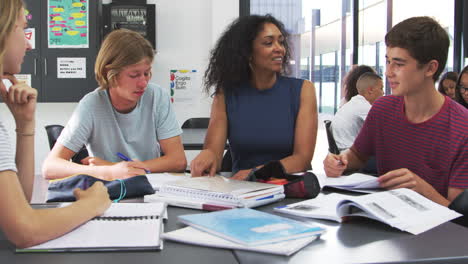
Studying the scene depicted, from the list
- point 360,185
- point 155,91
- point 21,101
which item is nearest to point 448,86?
point 155,91

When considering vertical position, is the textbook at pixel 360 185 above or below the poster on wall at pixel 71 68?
below

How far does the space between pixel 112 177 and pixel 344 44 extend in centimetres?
462

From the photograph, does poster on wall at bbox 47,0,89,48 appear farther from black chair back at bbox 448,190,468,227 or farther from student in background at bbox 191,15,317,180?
black chair back at bbox 448,190,468,227

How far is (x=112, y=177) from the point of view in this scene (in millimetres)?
1720

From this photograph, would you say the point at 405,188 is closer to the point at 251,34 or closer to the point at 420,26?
the point at 420,26

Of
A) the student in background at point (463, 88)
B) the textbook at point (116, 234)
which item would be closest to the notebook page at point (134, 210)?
the textbook at point (116, 234)

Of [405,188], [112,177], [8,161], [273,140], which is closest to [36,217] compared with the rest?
[8,161]

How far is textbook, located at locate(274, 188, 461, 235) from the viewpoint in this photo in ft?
3.60

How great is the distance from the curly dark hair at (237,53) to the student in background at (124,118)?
301mm

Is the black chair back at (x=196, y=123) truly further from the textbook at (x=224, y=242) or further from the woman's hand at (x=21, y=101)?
the textbook at (x=224, y=242)

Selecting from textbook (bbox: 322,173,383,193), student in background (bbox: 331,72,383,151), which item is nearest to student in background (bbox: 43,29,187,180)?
textbook (bbox: 322,173,383,193)

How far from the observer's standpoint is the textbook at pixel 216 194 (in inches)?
50.1

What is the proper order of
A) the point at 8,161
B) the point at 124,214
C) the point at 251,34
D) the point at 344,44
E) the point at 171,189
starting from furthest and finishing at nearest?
the point at 344,44
the point at 251,34
the point at 171,189
the point at 124,214
the point at 8,161

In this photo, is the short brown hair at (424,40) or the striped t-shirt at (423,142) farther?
the short brown hair at (424,40)
